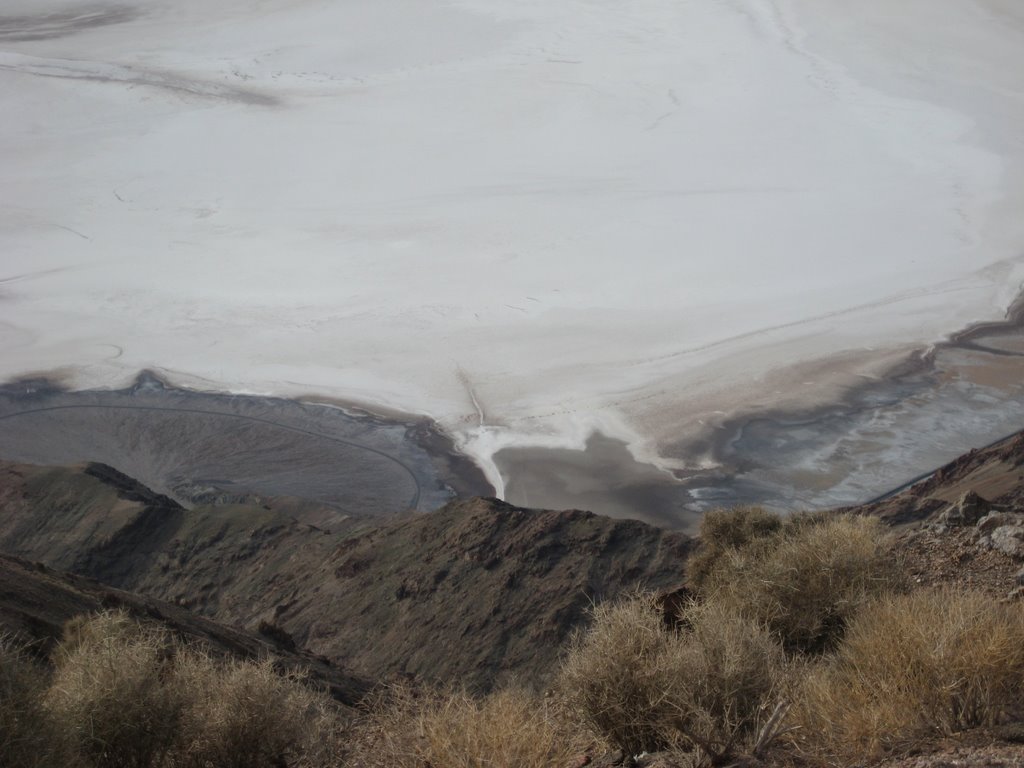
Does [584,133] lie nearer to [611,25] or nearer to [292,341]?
[611,25]

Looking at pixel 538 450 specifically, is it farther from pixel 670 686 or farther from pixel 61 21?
pixel 61 21

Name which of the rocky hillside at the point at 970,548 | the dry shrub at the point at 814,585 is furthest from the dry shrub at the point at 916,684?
the rocky hillside at the point at 970,548

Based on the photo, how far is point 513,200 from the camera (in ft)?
A: 125

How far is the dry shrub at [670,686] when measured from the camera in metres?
5.64

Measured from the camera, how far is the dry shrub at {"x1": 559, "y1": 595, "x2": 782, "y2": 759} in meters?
5.64

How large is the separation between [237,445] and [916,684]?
23.1m

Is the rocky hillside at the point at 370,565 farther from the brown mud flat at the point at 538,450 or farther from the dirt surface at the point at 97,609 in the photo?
the brown mud flat at the point at 538,450

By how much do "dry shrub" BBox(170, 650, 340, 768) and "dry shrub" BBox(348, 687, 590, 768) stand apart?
1.50 ft

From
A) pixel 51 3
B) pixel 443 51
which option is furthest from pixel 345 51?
pixel 51 3

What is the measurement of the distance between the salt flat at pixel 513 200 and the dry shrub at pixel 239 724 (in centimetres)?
1761

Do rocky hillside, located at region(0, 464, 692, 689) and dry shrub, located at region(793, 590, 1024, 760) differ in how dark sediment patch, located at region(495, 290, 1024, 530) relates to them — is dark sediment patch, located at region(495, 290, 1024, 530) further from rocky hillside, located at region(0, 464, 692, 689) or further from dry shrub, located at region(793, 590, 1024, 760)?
dry shrub, located at region(793, 590, 1024, 760)

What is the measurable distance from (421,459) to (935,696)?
20.6m

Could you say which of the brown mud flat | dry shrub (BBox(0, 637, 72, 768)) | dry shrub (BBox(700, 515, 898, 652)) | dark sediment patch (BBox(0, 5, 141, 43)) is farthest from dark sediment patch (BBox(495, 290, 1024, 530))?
dark sediment patch (BBox(0, 5, 141, 43))

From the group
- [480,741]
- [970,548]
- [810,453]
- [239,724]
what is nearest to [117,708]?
[239,724]
